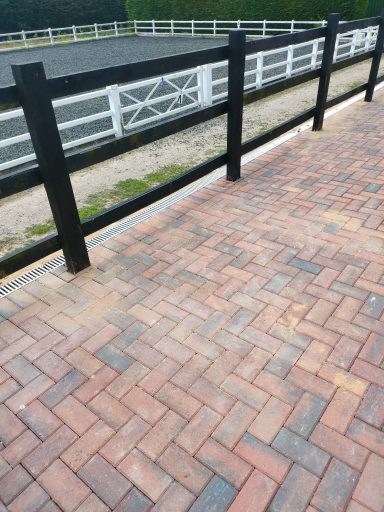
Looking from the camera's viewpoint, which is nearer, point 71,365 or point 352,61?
point 71,365

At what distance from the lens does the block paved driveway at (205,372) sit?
1822 mm

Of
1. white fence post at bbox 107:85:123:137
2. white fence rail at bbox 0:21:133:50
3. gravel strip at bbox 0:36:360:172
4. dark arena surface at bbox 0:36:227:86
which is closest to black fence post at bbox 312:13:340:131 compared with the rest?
white fence post at bbox 107:85:123:137

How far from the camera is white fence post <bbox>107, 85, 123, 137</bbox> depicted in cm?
715

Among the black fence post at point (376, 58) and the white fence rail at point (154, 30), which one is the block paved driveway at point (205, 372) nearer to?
the black fence post at point (376, 58)

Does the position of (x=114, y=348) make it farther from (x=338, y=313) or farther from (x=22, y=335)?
(x=338, y=313)

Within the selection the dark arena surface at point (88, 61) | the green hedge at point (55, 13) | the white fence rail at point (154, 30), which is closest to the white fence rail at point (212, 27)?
the white fence rail at point (154, 30)

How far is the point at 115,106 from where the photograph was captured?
734 cm

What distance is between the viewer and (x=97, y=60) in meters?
17.8

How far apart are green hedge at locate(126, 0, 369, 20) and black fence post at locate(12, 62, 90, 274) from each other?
22.8m

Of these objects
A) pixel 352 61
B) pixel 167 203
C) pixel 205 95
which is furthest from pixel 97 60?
pixel 167 203

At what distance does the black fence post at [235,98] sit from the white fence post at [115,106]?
3.56m

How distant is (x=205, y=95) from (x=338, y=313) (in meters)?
7.43

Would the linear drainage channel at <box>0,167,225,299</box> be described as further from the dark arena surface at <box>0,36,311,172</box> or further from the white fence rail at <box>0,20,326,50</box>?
the white fence rail at <box>0,20,326,50</box>

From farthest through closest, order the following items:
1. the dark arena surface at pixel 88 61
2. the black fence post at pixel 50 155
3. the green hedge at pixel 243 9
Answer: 1. the green hedge at pixel 243 9
2. the dark arena surface at pixel 88 61
3. the black fence post at pixel 50 155
